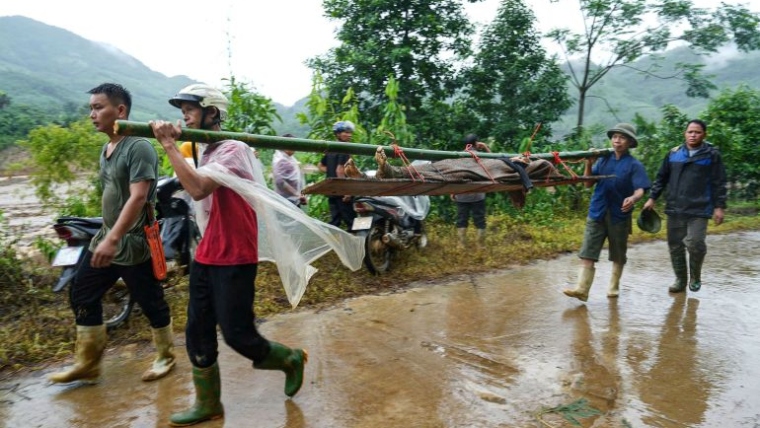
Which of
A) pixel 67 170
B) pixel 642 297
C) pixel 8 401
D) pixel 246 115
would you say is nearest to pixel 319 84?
pixel 246 115

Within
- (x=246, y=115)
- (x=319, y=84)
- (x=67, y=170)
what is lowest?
(x=67, y=170)

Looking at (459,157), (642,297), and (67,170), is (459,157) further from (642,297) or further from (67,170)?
(67,170)

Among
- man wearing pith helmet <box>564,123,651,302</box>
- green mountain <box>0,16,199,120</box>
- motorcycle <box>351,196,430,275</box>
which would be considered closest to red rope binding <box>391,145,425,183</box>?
motorcycle <box>351,196,430,275</box>

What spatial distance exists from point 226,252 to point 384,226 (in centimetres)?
338

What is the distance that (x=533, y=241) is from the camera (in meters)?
7.20

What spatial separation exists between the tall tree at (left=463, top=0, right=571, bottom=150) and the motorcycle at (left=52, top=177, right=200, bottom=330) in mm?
6829

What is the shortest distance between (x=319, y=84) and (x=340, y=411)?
5207 mm

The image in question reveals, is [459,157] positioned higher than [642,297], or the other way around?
[459,157]

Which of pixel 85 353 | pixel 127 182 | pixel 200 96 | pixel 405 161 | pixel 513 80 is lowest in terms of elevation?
pixel 85 353

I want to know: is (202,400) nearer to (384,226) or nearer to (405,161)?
(405,161)

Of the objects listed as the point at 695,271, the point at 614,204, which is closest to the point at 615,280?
the point at 614,204

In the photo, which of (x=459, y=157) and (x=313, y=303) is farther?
(x=313, y=303)

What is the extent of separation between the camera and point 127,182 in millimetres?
2887

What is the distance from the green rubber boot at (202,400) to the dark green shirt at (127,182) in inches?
33.6
